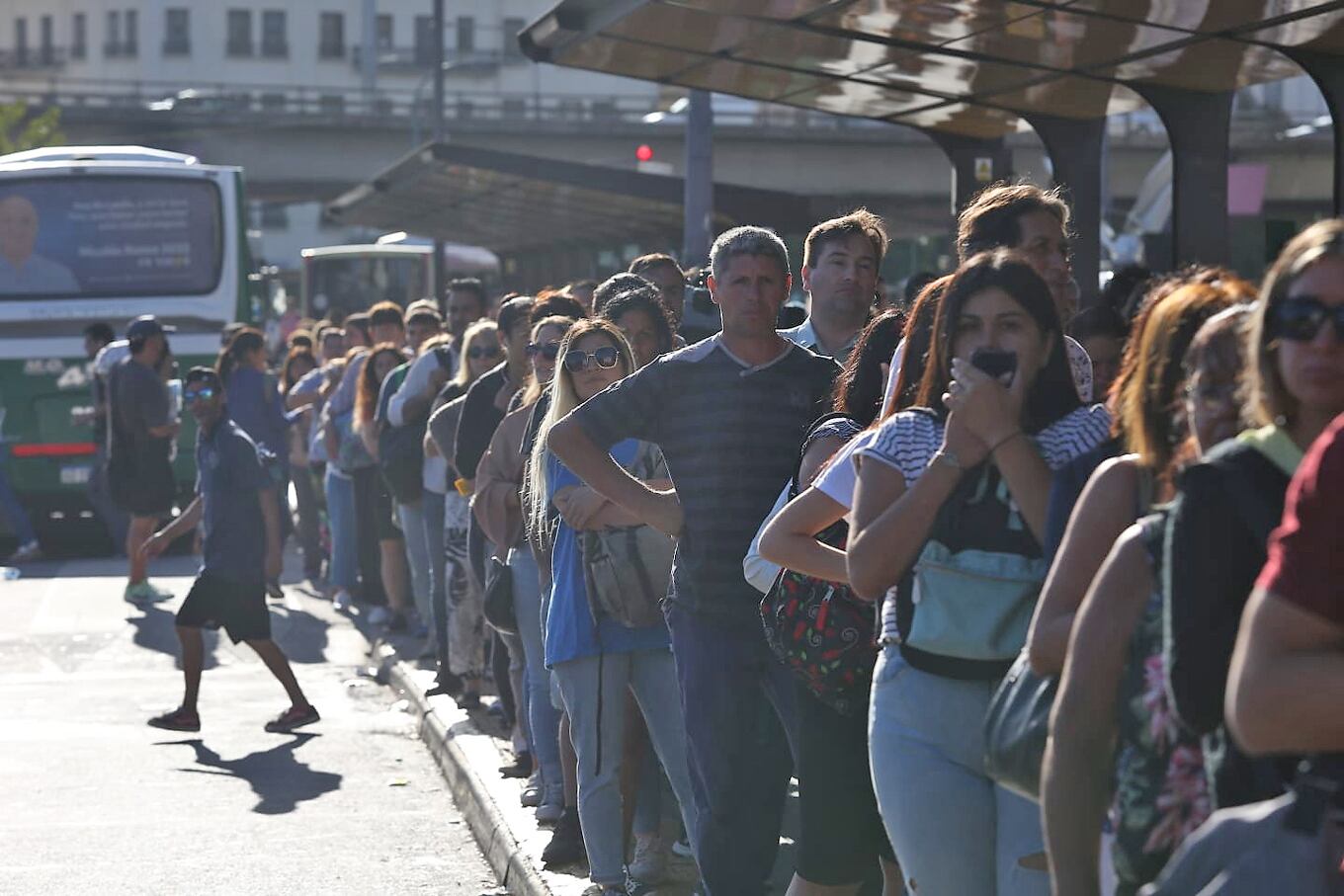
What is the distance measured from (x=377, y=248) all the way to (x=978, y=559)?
4274 cm

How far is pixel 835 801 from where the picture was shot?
470 cm

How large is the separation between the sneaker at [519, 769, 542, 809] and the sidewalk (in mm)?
33

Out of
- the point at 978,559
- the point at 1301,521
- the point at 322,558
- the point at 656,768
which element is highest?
the point at 1301,521

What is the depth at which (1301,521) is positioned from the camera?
2402 millimetres

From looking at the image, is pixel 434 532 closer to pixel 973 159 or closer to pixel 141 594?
pixel 973 159

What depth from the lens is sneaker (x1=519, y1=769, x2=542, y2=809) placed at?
25.7ft

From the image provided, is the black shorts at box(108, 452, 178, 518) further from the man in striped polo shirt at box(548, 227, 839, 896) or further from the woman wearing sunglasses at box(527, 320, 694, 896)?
the man in striped polo shirt at box(548, 227, 839, 896)

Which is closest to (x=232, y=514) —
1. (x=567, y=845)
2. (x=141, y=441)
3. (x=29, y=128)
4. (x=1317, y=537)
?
(x=567, y=845)

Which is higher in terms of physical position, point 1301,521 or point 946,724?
point 1301,521

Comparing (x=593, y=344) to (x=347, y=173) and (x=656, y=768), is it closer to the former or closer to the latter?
(x=656, y=768)

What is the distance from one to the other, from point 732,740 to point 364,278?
41550 mm

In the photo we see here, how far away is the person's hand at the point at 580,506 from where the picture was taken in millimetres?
6160

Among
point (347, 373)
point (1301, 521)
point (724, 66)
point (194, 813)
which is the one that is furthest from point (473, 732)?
point (1301, 521)

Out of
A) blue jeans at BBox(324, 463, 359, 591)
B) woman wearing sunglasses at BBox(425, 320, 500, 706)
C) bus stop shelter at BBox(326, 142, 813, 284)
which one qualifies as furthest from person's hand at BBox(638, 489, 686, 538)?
bus stop shelter at BBox(326, 142, 813, 284)
